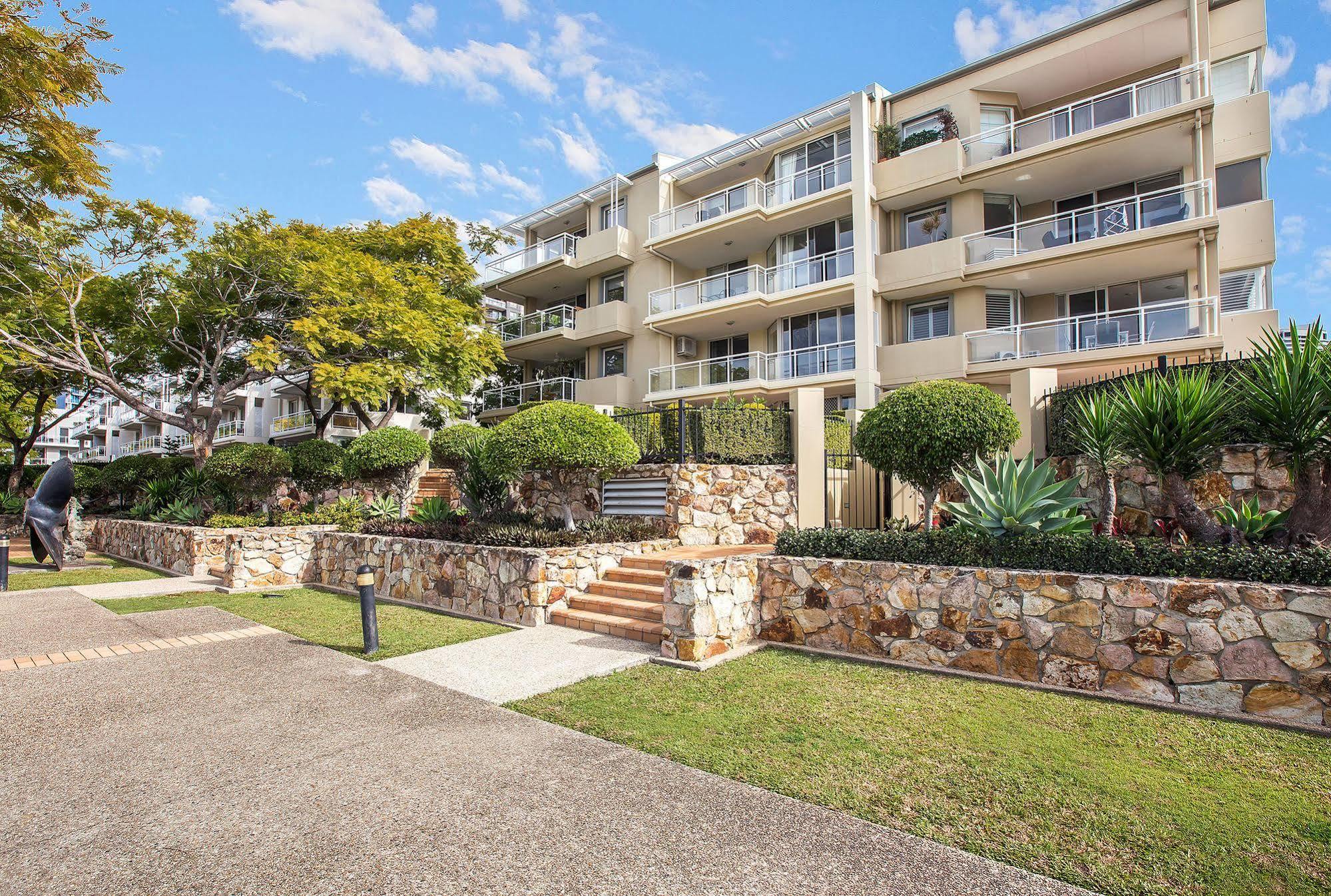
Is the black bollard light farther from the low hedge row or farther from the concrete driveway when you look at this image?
the low hedge row

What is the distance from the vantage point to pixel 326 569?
13500 mm

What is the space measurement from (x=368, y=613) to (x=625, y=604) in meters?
3.19

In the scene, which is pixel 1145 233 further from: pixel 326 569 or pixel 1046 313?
pixel 326 569

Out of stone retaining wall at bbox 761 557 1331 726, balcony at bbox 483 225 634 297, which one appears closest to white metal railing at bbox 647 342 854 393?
balcony at bbox 483 225 634 297

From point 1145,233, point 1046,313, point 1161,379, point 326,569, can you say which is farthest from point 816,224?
point 326,569

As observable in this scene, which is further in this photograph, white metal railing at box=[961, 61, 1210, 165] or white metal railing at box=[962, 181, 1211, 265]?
white metal railing at box=[961, 61, 1210, 165]

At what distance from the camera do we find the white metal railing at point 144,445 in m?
50.3

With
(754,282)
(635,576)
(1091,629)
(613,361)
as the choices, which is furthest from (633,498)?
(613,361)

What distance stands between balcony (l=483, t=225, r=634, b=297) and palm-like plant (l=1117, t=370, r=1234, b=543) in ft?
69.5

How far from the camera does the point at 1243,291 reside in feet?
52.0

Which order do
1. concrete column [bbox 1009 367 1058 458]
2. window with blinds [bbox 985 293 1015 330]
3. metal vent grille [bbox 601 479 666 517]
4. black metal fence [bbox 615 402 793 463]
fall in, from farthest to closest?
window with blinds [bbox 985 293 1015 330] < black metal fence [bbox 615 402 793 463] < metal vent grille [bbox 601 479 666 517] < concrete column [bbox 1009 367 1058 458]

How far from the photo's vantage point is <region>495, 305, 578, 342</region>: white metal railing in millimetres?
26814

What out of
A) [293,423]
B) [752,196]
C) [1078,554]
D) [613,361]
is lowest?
[1078,554]

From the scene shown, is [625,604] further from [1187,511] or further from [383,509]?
[383,509]
